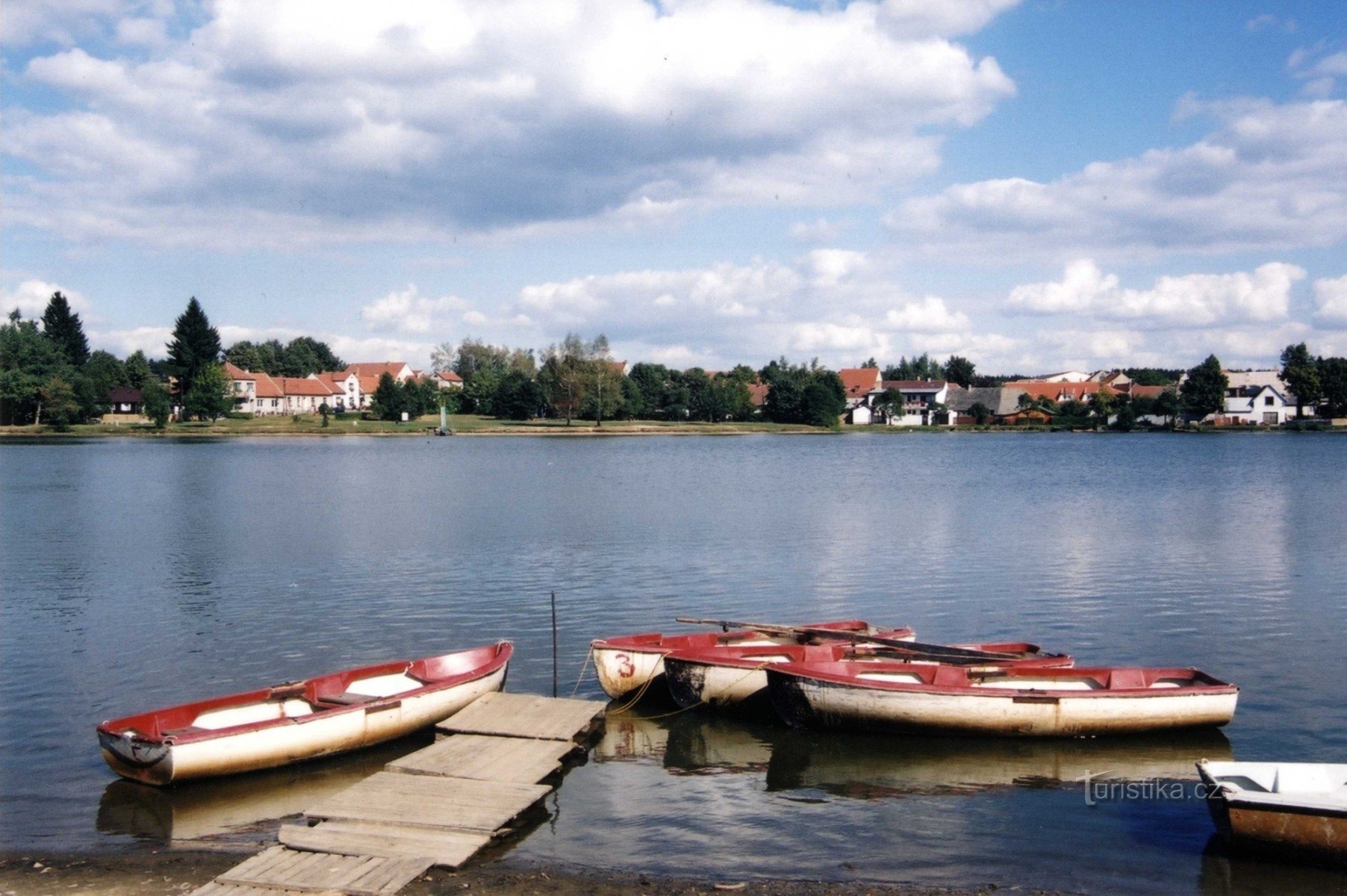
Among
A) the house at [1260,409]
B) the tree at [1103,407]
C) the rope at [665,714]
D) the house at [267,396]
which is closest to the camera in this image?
the rope at [665,714]

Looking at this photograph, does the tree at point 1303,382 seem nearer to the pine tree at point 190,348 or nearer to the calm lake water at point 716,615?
the calm lake water at point 716,615

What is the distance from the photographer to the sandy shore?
444 inches

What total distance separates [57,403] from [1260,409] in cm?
16782

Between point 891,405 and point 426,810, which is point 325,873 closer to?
point 426,810

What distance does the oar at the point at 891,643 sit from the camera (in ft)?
60.1

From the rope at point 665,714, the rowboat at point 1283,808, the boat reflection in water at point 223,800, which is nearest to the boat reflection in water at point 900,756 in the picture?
the rope at point 665,714

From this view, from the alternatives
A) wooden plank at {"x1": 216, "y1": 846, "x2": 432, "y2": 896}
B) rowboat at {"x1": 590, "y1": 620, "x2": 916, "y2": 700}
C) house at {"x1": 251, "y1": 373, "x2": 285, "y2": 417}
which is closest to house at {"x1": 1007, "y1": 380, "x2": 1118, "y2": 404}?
house at {"x1": 251, "y1": 373, "x2": 285, "y2": 417}

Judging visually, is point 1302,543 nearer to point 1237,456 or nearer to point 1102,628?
point 1102,628

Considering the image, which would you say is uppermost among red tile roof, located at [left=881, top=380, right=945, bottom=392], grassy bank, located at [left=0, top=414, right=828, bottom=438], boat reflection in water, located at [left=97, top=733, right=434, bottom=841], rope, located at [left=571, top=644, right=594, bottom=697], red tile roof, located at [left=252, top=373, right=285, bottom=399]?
red tile roof, located at [left=881, top=380, right=945, bottom=392]

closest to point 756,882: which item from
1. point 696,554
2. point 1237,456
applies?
point 696,554

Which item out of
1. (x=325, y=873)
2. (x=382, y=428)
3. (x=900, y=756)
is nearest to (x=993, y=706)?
(x=900, y=756)

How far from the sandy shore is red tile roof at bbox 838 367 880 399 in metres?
175

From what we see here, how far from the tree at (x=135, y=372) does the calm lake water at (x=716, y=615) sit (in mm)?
115213

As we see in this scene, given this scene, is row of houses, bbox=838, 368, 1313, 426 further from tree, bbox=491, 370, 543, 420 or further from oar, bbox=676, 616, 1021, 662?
oar, bbox=676, 616, 1021, 662
